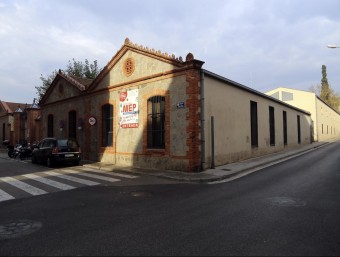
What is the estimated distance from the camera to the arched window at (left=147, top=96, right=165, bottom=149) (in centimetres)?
1435

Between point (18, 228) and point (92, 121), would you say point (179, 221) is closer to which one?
point (18, 228)

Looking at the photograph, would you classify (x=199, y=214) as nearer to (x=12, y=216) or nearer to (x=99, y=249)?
(x=99, y=249)

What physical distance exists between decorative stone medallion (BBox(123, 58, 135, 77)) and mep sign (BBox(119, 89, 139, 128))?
1.08 meters

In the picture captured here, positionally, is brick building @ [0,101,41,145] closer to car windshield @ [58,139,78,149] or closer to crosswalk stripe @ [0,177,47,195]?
car windshield @ [58,139,78,149]

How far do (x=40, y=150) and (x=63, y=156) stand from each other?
7.72 feet

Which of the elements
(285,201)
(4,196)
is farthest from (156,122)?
(285,201)

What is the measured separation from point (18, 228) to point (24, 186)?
5103 millimetres

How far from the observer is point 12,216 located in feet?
21.1

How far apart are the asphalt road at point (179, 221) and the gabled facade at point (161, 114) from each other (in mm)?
4254

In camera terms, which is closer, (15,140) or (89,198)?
(89,198)

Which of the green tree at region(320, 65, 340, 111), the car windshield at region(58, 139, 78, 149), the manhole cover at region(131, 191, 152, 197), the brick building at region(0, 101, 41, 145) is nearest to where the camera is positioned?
the manhole cover at region(131, 191, 152, 197)

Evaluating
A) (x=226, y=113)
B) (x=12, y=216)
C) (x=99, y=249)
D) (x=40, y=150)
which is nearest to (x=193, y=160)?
(x=226, y=113)

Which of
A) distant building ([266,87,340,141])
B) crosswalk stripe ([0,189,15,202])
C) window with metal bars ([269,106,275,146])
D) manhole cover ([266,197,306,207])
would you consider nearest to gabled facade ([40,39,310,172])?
A: window with metal bars ([269,106,275,146])

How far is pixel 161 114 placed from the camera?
14.4 m
